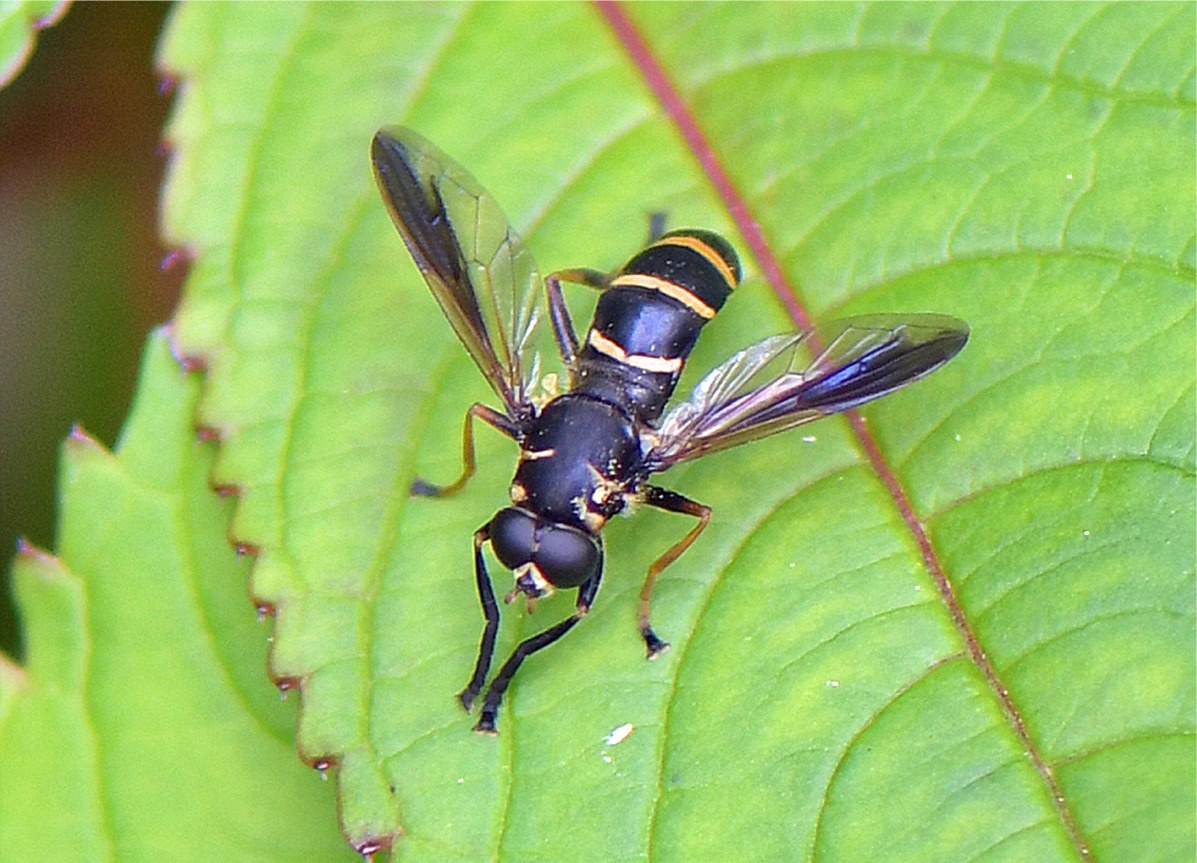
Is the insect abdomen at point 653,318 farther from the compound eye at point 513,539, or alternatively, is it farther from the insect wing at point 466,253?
the compound eye at point 513,539

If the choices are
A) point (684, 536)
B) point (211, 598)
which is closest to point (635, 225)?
point (684, 536)

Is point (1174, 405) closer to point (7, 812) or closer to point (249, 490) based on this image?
point (249, 490)

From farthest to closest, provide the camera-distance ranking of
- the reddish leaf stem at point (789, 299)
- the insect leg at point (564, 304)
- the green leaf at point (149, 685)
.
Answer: the insect leg at point (564, 304), the green leaf at point (149, 685), the reddish leaf stem at point (789, 299)

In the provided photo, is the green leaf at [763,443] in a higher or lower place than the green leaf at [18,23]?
lower

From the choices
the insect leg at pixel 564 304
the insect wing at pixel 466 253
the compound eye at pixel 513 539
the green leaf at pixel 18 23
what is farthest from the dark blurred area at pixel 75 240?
the compound eye at pixel 513 539

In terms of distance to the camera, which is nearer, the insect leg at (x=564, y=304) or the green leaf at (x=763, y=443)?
the green leaf at (x=763, y=443)

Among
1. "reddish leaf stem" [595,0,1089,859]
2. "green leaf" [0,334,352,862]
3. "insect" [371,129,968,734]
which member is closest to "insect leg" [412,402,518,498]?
"insect" [371,129,968,734]

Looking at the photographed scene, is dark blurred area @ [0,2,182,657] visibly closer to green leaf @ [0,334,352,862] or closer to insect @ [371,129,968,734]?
green leaf @ [0,334,352,862]

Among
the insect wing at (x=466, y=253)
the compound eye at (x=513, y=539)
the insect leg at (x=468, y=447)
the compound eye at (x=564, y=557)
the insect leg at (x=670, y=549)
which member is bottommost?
the insect leg at (x=670, y=549)
